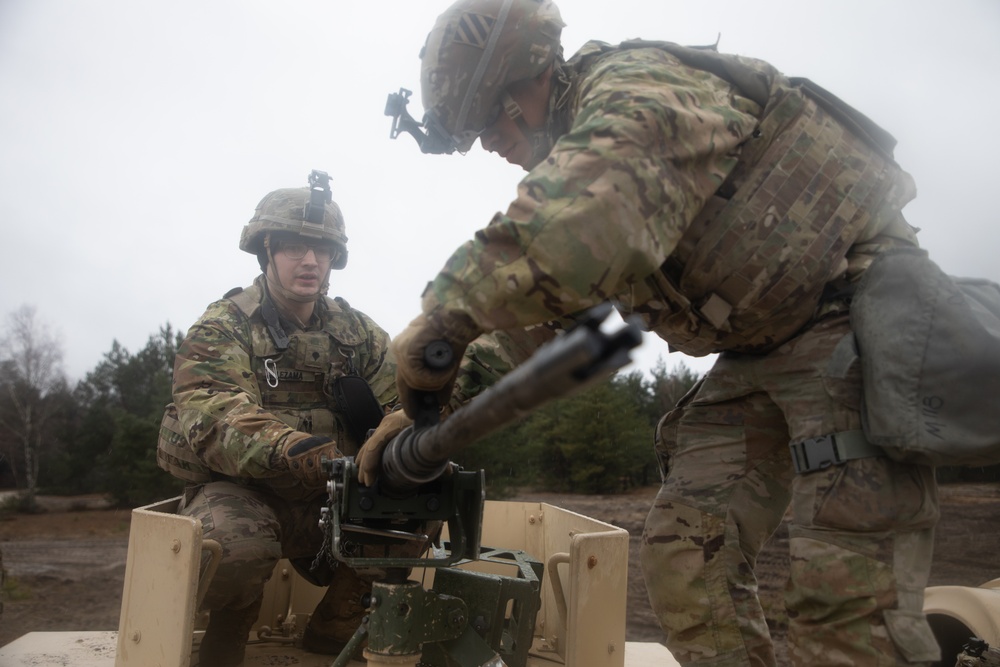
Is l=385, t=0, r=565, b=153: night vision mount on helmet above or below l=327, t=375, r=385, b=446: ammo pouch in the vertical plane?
above

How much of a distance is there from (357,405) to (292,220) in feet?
3.54

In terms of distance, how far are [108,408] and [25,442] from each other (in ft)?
7.64

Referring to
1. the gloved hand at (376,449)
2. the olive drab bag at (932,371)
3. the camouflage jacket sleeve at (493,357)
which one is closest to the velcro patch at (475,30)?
the camouflage jacket sleeve at (493,357)

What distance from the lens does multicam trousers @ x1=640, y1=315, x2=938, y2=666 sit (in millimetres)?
2070

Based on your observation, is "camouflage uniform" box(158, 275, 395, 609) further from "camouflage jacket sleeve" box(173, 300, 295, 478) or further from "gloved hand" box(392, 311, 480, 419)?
"gloved hand" box(392, 311, 480, 419)

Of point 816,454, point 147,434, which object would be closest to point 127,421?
point 147,434

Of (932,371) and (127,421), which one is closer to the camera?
(932,371)

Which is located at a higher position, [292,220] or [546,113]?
[292,220]

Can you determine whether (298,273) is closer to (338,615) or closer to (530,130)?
(338,615)

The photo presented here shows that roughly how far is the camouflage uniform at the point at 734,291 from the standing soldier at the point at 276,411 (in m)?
1.70

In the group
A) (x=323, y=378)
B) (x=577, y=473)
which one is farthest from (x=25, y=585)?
(x=323, y=378)

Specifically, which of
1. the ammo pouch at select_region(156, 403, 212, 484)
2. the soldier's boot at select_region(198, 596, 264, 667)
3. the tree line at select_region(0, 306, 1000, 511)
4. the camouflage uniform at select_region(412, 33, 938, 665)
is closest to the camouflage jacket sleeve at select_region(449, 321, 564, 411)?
the camouflage uniform at select_region(412, 33, 938, 665)

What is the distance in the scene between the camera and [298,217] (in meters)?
4.60

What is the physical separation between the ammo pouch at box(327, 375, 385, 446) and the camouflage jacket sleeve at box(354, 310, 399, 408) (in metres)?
0.23
